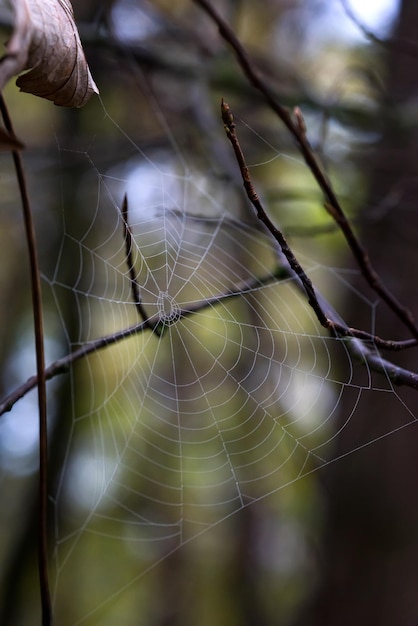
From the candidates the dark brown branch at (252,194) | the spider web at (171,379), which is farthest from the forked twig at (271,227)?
the spider web at (171,379)

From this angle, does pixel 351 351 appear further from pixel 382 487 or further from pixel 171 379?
pixel 171 379

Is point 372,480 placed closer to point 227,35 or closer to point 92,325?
point 92,325

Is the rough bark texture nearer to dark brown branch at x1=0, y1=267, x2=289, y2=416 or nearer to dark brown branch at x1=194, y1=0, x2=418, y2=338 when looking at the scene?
dark brown branch at x1=0, y1=267, x2=289, y2=416

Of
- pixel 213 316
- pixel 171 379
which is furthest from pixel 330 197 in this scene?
pixel 171 379

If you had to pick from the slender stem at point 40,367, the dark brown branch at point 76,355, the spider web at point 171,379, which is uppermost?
the spider web at point 171,379

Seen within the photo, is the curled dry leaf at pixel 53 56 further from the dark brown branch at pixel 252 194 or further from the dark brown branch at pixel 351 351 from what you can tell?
the dark brown branch at pixel 351 351

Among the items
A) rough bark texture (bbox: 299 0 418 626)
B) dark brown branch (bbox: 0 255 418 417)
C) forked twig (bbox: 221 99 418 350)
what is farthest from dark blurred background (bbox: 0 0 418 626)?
forked twig (bbox: 221 99 418 350)
